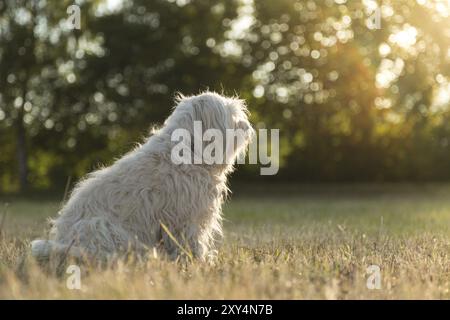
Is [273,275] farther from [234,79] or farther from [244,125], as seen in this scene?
[234,79]

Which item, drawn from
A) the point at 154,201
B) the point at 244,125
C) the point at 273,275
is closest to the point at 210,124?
the point at 244,125

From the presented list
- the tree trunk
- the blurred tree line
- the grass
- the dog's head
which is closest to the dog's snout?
the dog's head

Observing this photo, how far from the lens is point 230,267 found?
583 centimetres

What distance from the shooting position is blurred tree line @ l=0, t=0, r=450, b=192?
27.7 meters

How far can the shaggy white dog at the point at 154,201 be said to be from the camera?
6035mm

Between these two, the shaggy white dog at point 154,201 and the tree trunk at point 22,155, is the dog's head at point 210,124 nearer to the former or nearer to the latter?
the shaggy white dog at point 154,201

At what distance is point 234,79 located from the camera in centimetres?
2853

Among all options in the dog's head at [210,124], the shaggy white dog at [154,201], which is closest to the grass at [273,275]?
the shaggy white dog at [154,201]

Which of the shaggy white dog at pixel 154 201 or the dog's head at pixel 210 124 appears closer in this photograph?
the shaggy white dog at pixel 154 201

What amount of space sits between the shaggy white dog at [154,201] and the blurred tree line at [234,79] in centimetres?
2088

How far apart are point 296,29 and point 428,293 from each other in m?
24.3

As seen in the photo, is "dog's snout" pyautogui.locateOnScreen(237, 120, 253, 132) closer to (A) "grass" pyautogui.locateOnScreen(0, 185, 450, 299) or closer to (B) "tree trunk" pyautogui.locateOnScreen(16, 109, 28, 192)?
(A) "grass" pyautogui.locateOnScreen(0, 185, 450, 299)
